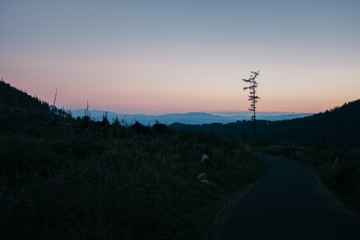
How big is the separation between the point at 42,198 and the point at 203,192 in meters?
4.99

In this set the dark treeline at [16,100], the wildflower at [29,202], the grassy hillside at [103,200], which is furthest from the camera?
the dark treeline at [16,100]

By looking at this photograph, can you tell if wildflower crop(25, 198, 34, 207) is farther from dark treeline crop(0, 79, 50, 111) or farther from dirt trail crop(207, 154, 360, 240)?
dark treeline crop(0, 79, 50, 111)

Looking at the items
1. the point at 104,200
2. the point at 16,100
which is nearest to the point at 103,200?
the point at 104,200

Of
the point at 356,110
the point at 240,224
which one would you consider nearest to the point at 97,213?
the point at 240,224

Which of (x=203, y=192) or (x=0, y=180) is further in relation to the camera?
(x=203, y=192)

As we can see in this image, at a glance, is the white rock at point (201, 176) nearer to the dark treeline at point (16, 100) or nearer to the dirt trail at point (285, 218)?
the dirt trail at point (285, 218)

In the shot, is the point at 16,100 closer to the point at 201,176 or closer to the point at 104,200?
the point at 201,176

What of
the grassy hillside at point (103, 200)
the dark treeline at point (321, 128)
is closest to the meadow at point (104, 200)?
the grassy hillside at point (103, 200)

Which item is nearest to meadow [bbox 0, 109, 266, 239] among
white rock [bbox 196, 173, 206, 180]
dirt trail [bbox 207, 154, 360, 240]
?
white rock [bbox 196, 173, 206, 180]

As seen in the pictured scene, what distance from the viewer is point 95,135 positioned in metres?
19.9

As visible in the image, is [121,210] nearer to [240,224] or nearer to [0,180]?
[240,224]

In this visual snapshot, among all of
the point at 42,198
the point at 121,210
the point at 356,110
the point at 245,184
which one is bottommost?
the point at 245,184

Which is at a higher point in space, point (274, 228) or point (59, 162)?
point (59, 162)

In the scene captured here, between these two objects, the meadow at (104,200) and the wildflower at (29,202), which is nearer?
the meadow at (104,200)
